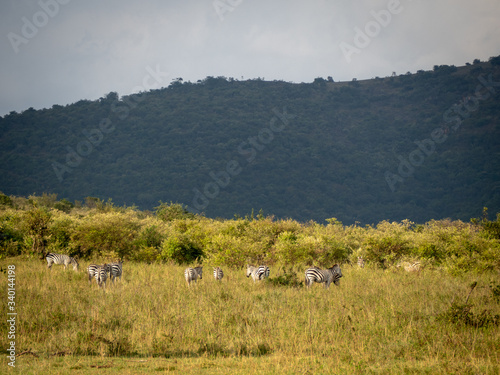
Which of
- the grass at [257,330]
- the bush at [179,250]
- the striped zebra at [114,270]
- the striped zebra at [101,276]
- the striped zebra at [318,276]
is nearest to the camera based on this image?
the grass at [257,330]

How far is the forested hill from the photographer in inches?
3733

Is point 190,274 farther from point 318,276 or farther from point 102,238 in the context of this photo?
point 102,238

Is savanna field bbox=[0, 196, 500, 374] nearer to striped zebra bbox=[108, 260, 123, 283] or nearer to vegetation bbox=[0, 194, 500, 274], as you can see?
vegetation bbox=[0, 194, 500, 274]

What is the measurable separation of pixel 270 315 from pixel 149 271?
8.52 m

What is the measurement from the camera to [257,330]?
8945mm

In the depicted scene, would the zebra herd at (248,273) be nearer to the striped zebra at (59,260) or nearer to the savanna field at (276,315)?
the savanna field at (276,315)

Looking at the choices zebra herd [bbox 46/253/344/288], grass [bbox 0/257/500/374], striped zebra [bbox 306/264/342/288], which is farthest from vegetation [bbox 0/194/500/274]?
grass [bbox 0/257/500/374]

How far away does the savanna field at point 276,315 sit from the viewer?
714cm

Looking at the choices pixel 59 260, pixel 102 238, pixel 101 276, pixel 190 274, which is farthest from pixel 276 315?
pixel 102 238

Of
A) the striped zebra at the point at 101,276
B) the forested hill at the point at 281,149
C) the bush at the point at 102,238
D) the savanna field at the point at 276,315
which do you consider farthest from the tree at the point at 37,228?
the forested hill at the point at 281,149

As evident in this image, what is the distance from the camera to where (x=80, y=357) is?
7.45 meters

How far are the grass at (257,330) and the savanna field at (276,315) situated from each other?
3 centimetres

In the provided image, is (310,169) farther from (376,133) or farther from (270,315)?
(270,315)

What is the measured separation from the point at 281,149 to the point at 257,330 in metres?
108
